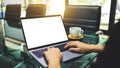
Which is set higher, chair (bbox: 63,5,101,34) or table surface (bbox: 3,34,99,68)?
chair (bbox: 63,5,101,34)

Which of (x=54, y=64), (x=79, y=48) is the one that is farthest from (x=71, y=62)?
(x=54, y=64)

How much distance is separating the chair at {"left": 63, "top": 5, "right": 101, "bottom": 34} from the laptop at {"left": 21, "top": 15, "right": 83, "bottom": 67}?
71 cm

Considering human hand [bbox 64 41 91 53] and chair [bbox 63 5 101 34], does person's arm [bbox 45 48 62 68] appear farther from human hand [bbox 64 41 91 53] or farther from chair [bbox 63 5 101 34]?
chair [bbox 63 5 101 34]

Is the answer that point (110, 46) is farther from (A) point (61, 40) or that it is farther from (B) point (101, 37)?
(B) point (101, 37)

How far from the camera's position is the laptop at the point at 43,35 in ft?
4.10

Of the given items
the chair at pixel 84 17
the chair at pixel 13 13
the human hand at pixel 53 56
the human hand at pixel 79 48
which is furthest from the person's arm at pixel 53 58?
the chair at pixel 13 13

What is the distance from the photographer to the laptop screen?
4.35 ft

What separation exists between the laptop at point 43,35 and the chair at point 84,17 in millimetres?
709

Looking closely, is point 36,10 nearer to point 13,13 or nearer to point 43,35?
point 13,13

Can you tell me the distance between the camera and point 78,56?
1221 mm

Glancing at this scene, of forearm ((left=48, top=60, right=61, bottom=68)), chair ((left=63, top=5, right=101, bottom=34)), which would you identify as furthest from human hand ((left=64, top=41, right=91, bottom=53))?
chair ((left=63, top=5, right=101, bottom=34))

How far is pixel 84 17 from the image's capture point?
2.29 metres

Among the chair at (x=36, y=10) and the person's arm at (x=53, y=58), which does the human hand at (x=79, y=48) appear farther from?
the chair at (x=36, y=10)

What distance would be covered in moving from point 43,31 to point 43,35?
38 millimetres
